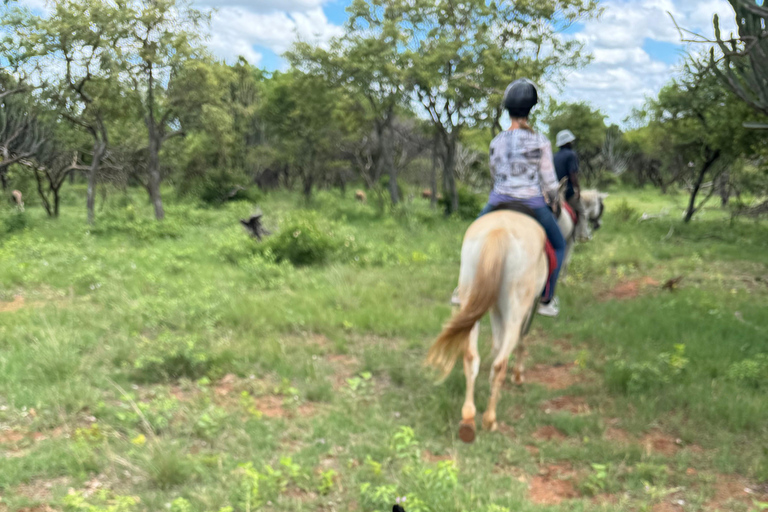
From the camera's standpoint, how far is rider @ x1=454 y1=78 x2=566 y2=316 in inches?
153

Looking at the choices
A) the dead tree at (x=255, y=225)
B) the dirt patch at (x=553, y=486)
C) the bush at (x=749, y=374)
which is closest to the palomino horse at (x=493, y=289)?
the dirt patch at (x=553, y=486)

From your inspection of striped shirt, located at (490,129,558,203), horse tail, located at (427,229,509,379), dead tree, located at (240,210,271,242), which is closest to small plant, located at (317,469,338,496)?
horse tail, located at (427,229,509,379)

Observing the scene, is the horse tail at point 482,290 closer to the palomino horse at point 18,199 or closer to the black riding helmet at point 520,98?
the black riding helmet at point 520,98

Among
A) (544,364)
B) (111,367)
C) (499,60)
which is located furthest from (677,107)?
(111,367)

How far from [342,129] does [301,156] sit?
255 centimetres

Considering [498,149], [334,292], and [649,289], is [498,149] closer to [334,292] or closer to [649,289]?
[334,292]

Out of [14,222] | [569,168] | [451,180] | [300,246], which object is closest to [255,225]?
[300,246]

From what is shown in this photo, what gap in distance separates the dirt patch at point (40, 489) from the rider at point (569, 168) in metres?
5.58

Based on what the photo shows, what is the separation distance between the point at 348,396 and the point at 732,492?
291 centimetres

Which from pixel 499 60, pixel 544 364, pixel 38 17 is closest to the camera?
pixel 544 364

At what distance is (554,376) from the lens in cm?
490

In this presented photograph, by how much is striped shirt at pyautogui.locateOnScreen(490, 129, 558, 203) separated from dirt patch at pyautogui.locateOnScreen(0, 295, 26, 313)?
636cm

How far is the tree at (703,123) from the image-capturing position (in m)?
12.9

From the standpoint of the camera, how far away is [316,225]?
10289 mm
